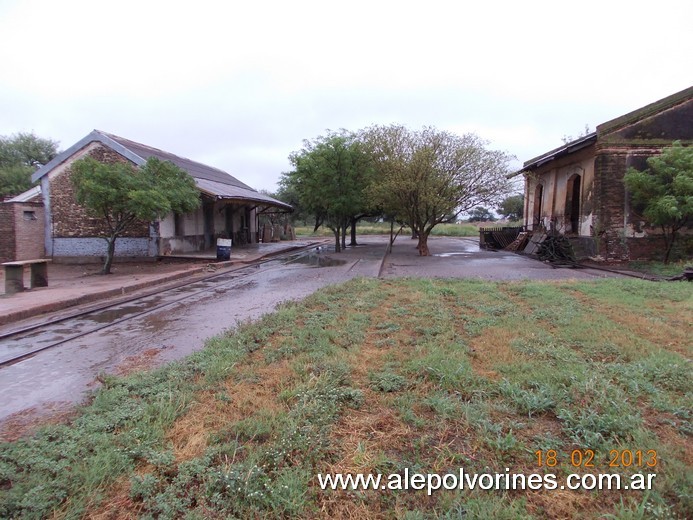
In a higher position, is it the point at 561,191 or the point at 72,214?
the point at 561,191

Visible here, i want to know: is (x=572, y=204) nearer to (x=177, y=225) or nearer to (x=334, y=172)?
(x=334, y=172)

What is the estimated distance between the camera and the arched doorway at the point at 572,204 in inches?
648

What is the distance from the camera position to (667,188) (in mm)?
12086

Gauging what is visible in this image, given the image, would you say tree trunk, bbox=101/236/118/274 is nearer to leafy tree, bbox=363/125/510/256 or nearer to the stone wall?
the stone wall

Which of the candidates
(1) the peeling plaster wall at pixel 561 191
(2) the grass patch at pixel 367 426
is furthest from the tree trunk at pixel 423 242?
(2) the grass patch at pixel 367 426

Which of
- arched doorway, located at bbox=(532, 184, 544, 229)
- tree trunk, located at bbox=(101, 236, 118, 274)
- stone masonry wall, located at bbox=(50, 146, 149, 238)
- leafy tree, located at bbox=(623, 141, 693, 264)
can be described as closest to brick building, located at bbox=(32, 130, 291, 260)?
stone masonry wall, located at bbox=(50, 146, 149, 238)

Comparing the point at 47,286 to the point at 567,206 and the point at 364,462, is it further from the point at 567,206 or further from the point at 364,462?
the point at 567,206

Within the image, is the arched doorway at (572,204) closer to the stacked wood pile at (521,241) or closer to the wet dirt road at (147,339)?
the stacked wood pile at (521,241)

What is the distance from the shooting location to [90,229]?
15578 mm

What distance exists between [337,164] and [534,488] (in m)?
16.9

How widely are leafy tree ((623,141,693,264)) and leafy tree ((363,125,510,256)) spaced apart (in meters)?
5.06

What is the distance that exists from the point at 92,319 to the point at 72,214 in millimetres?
10912

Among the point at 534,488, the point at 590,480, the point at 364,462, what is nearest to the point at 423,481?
the point at 364,462

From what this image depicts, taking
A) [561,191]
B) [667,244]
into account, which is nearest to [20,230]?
[561,191]
